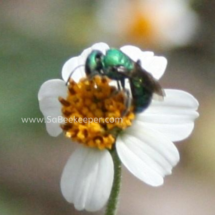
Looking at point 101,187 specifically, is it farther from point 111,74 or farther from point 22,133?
point 22,133

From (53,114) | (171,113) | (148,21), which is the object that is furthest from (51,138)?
(171,113)

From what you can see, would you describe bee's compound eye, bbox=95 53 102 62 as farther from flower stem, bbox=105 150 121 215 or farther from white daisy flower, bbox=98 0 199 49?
white daisy flower, bbox=98 0 199 49

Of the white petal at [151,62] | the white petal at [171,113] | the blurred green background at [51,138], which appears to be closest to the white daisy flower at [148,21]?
the blurred green background at [51,138]

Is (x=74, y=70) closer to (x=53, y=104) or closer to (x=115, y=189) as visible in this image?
(x=53, y=104)

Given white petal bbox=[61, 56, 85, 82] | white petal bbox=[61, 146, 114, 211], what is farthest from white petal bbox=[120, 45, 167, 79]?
white petal bbox=[61, 146, 114, 211]

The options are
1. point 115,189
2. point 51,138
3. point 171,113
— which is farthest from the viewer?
point 51,138

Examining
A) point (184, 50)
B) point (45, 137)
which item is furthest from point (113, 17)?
point (45, 137)

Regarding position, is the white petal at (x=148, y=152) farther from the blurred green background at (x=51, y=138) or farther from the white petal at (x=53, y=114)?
the blurred green background at (x=51, y=138)
